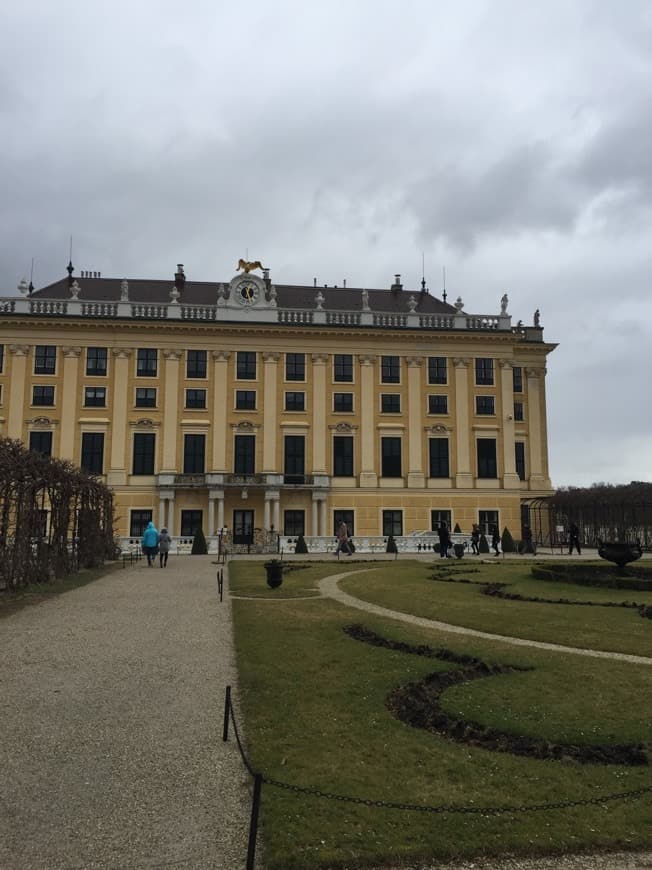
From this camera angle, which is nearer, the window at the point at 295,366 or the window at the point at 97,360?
the window at the point at 97,360

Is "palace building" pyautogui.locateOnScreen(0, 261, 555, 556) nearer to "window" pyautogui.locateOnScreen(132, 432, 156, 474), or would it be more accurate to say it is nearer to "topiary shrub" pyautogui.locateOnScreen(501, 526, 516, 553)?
"window" pyautogui.locateOnScreen(132, 432, 156, 474)

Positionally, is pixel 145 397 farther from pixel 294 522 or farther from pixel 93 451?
pixel 294 522

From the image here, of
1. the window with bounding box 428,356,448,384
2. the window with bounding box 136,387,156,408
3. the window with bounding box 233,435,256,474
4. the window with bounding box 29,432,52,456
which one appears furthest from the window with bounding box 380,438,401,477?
the window with bounding box 29,432,52,456

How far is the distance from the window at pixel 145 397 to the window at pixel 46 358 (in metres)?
6.07

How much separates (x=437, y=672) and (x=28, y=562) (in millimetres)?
15231

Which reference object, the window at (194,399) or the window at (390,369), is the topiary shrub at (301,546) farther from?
the window at (390,369)

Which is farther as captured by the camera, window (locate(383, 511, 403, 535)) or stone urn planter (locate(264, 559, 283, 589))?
window (locate(383, 511, 403, 535))

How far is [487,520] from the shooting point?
165 ft

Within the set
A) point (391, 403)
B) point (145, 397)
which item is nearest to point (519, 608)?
point (391, 403)

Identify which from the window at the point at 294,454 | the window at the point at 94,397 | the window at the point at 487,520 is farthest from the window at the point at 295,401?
the window at the point at 487,520

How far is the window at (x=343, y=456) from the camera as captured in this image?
50.1m

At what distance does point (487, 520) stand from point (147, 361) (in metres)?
27.2

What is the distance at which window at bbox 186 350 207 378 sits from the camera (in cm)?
5000

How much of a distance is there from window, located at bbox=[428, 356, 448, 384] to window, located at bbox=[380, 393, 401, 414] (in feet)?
9.57
